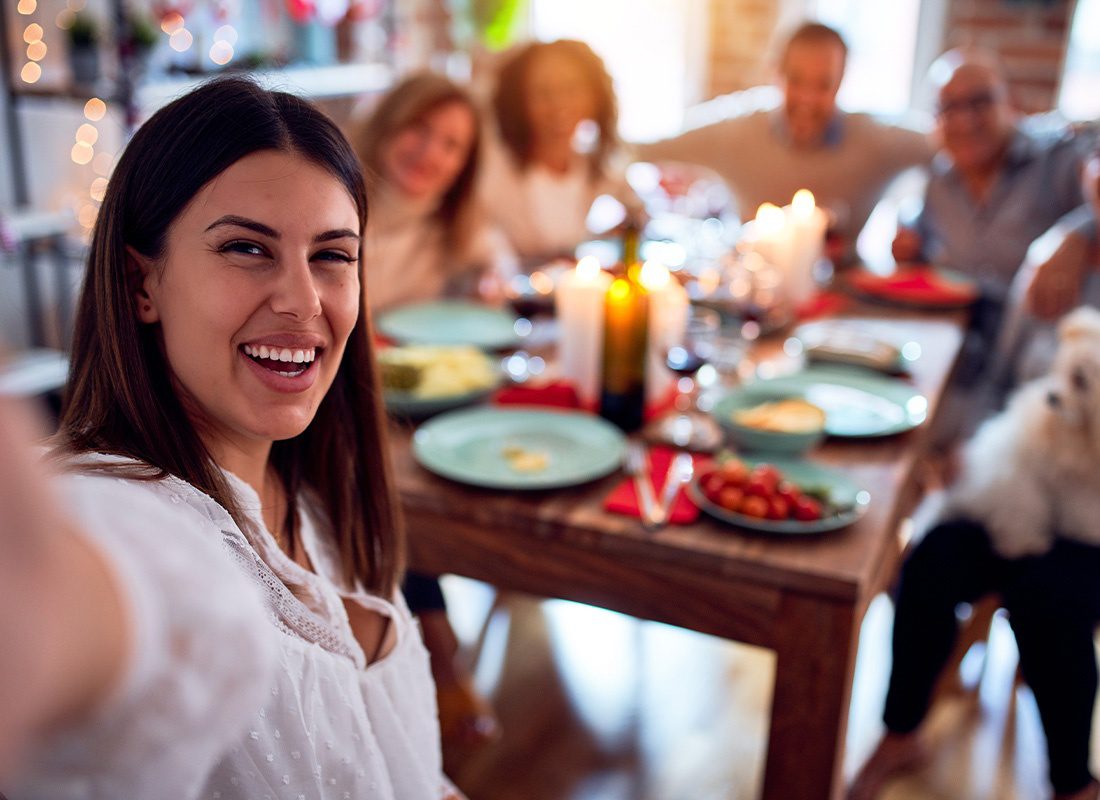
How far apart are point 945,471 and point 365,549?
5.69 feet

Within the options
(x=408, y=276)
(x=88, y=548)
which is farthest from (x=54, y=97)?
(x=88, y=548)

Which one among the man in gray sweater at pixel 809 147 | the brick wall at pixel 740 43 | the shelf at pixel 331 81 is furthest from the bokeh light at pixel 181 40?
the brick wall at pixel 740 43

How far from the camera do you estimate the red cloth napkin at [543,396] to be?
5.36ft

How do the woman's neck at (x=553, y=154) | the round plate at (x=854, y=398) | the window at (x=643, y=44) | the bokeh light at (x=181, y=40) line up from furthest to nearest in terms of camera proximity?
the window at (x=643, y=44)
the bokeh light at (x=181, y=40)
the woman's neck at (x=553, y=154)
the round plate at (x=854, y=398)

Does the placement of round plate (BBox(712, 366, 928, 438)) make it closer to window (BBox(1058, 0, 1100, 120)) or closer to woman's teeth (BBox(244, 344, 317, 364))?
woman's teeth (BBox(244, 344, 317, 364))

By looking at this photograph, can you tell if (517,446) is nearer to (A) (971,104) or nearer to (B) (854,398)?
(B) (854,398)

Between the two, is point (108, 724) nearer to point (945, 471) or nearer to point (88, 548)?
point (88, 548)

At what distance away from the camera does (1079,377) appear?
4.97 feet

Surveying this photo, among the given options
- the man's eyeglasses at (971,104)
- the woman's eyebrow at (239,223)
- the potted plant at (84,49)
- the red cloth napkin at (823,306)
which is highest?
the potted plant at (84,49)

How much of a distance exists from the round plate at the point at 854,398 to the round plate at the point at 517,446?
219mm

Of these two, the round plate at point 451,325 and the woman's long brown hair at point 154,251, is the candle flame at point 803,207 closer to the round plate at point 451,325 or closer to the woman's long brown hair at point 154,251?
the round plate at point 451,325

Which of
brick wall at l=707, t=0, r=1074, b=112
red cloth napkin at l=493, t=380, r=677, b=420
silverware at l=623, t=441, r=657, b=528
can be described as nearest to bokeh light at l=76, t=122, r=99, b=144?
red cloth napkin at l=493, t=380, r=677, b=420

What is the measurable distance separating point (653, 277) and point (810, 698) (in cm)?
71

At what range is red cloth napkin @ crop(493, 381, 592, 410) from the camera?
1.63 meters
